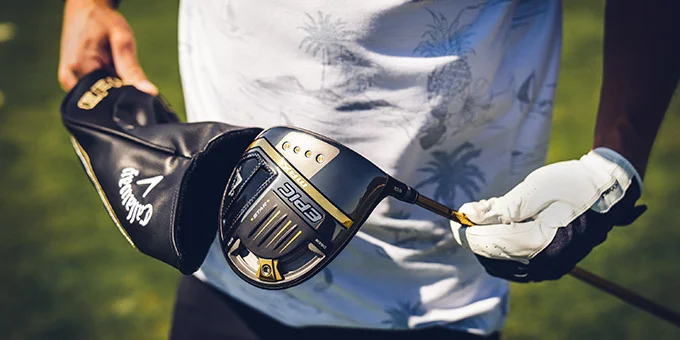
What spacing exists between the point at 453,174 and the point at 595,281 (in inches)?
14.1

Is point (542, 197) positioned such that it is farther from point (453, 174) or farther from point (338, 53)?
point (338, 53)

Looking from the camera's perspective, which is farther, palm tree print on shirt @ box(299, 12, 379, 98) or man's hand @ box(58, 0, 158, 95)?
man's hand @ box(58, 0, 158, 95)

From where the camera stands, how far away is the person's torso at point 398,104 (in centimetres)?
104

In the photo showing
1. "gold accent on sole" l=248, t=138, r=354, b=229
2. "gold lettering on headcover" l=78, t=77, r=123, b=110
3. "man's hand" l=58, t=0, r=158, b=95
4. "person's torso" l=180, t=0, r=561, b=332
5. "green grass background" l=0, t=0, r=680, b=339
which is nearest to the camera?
"gold accent on sole" l=248, t=138, r=354, b=229

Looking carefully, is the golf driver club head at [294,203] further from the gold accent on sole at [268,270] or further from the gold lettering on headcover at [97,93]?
the gold lettering on headcover at [97,93]

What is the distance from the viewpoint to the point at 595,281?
4.31 ft

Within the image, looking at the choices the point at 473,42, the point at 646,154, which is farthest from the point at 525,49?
the point at 646,154

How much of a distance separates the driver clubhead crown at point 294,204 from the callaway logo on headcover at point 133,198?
0.11 metres

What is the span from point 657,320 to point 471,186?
1.57 meters

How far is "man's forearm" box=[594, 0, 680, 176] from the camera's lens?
1.02m

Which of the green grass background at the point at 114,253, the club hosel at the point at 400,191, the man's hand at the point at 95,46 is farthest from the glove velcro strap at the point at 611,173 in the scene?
the green grass background at the point at 114,253

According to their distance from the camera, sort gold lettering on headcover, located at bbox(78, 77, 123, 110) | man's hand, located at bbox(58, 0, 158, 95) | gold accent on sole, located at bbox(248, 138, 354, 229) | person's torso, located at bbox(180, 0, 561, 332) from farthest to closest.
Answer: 1. man's hand, located at bbox(58, 0, 158, 95)
2. gold lettering on headcover, located at bbox(78, 77, 123, 110)
3. person's torso, located at bbox(180, 0, 561, 332)
4. gold accent on sole, located at bbox(248, 138, 354, 229)

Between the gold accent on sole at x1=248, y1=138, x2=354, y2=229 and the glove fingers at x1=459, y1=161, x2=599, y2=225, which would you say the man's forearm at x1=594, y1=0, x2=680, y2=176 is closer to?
the glove fingers at x1=459, y1=161, x2=599, y2=225

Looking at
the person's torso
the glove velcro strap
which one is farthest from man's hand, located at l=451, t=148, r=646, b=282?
the person's torso
